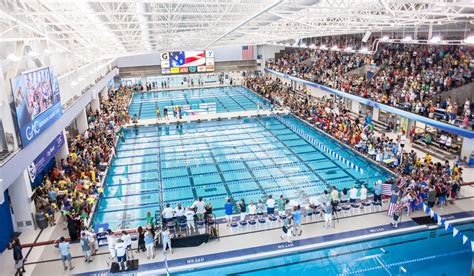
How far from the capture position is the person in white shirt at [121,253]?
31.1ft

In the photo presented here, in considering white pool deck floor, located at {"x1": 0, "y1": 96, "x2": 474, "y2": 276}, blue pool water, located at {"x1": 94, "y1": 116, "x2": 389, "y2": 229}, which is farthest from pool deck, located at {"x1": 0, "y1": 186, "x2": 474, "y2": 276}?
blue pool water, located at {"x1": 94, "y1": 116, "x2": 389, "y2": 229}

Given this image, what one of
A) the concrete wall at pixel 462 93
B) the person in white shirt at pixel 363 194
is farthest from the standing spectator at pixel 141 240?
the concrete wall at pixel 462 93

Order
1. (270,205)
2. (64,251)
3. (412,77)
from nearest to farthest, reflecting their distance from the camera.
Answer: (64,251) → (270,205) → (412,77)

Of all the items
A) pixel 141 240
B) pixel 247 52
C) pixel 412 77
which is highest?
pixel 247 52

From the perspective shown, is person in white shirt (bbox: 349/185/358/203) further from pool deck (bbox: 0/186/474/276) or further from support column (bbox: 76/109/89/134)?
support column (bbox: 76/109/89/134)

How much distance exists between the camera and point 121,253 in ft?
31.4

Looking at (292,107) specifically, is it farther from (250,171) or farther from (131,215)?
(131,215)

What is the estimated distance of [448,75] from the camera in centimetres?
2020

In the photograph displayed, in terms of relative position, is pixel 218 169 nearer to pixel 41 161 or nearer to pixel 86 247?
pixel 41 161

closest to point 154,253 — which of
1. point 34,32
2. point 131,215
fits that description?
point 131,215

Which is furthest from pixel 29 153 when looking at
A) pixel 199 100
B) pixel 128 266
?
pixel 199 100

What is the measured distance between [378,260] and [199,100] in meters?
28.4

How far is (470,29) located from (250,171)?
13.7m

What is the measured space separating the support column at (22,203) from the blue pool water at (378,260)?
5.59m
